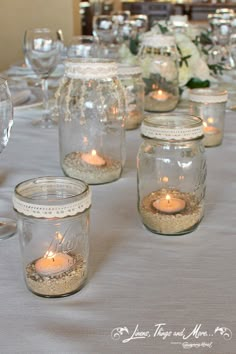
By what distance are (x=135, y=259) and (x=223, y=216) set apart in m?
0.20

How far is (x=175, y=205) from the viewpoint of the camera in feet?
2.53

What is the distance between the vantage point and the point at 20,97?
1.64 meters

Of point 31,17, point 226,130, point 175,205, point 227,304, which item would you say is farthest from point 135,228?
point 31,17

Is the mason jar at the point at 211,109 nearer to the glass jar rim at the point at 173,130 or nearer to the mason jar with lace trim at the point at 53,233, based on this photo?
the glass jar rim at the point at 173,130

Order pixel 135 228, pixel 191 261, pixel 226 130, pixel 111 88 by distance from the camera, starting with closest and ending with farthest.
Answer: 1. pixel 191 261
2. pixel 135 228
3. pixel 111 88
4. pixel 226 130

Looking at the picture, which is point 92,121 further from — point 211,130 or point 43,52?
point 43,52

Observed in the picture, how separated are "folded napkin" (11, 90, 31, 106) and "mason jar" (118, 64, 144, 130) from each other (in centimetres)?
40

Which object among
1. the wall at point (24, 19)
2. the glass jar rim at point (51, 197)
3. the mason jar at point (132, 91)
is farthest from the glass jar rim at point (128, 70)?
the wall at point (24, 19)

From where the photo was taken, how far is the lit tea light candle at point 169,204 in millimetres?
760

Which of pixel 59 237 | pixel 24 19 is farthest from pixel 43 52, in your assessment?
pixel 24 19

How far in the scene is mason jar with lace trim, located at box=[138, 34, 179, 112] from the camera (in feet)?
4.88

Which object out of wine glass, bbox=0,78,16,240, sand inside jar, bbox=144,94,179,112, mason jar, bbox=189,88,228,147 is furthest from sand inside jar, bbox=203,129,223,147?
wine glass, bbox=0,78,16,240

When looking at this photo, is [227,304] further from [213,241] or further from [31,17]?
[31,17]

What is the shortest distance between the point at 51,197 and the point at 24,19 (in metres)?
2.56
